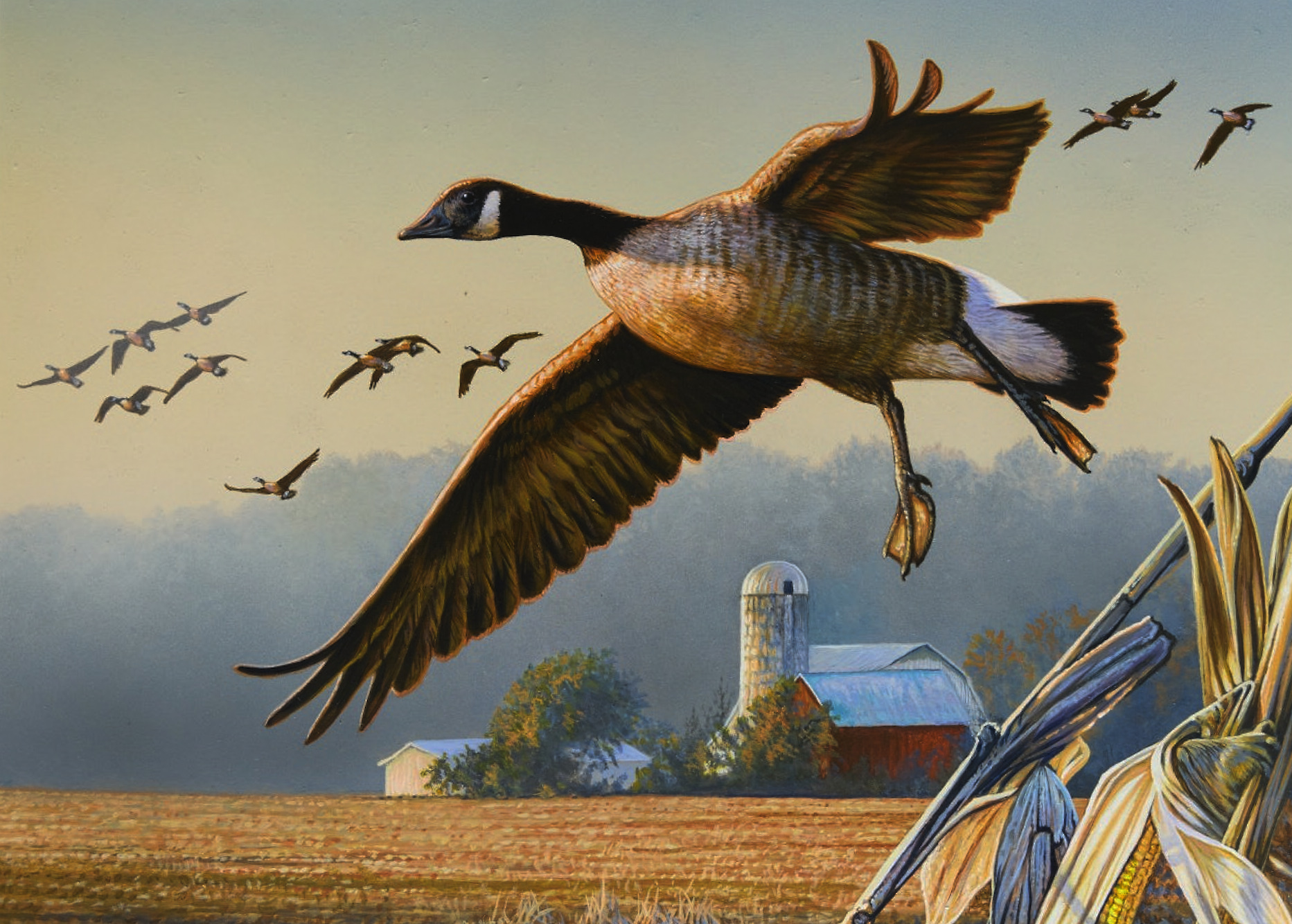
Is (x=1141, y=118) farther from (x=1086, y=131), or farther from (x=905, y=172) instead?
(x=905, y=172)

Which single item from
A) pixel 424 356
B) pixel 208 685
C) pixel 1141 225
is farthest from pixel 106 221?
pixel 1141 225

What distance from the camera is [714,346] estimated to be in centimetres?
230

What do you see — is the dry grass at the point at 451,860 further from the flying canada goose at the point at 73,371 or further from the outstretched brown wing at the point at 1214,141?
the outstretched brown wing at the point at 1214,141

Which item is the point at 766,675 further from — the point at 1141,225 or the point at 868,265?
the point at 1141,225

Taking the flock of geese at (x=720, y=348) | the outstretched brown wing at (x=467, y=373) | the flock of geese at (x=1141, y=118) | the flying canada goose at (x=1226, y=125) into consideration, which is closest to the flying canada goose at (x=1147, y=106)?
the flock of geese at (x=1141, y=118)

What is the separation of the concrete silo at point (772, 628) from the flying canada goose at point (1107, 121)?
3.44 feet

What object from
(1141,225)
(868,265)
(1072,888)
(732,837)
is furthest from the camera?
(1141,225)

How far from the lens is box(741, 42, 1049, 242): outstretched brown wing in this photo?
2.21m

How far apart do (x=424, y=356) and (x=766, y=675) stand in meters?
0.93

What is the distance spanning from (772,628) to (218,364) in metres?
1.24

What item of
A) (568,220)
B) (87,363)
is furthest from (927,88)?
(87,363)

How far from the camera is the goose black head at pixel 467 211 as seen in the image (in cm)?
247

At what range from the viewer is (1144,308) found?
2.75 metres

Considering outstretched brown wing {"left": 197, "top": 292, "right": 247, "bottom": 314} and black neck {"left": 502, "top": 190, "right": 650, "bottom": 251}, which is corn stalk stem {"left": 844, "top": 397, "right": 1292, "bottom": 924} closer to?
black neck {"left": 502, "top": 190, "right": 650, "bottom": 251}
